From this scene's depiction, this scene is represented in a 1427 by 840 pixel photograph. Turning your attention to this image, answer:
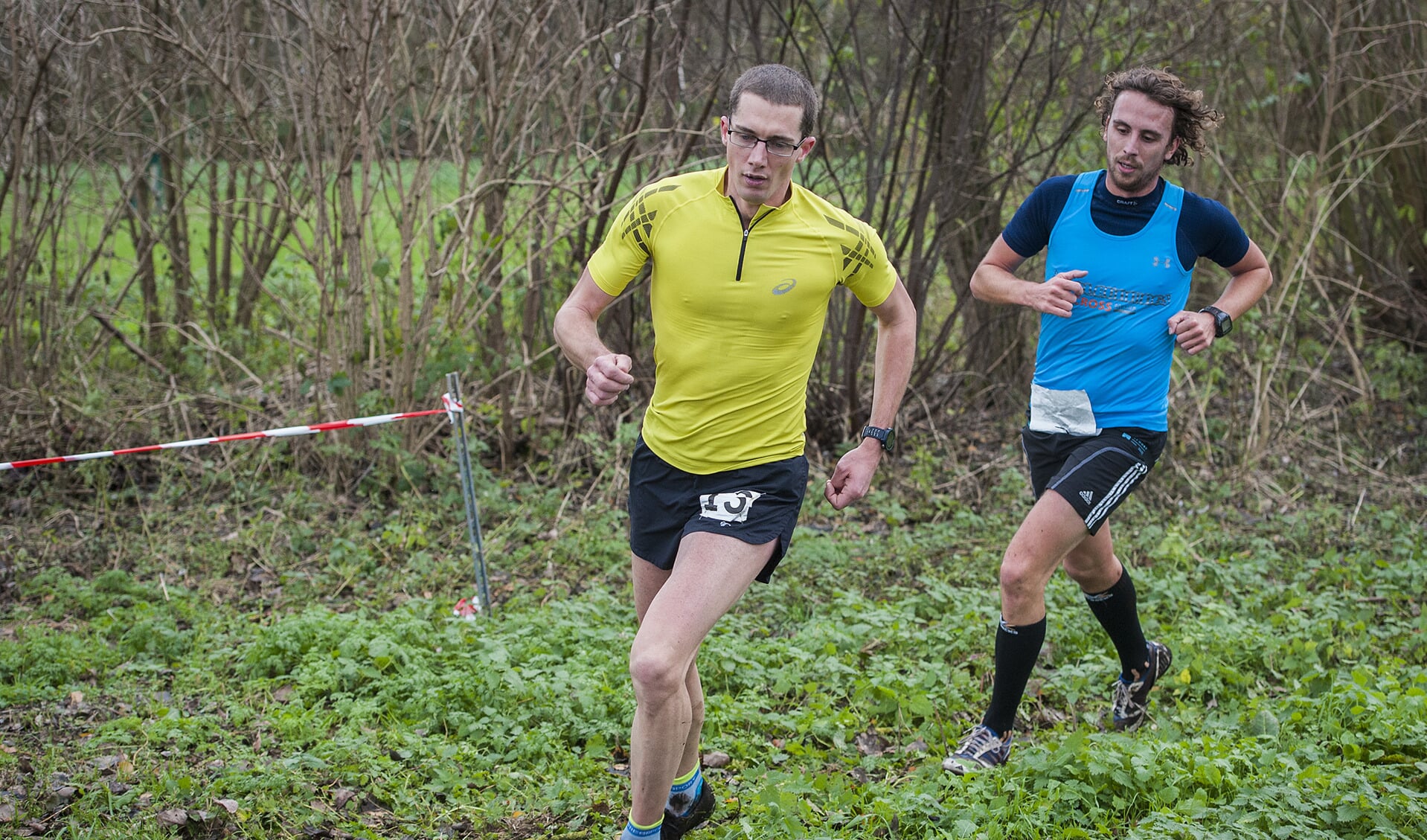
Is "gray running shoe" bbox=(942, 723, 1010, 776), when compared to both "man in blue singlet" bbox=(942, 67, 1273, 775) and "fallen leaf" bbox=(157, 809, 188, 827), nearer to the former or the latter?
"man in blue singlet" bbox=(942, 67, 1273, 775)

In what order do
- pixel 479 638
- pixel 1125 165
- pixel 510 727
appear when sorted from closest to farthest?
pixel 1125 165 < pixel 510 727 < pixel 479 638

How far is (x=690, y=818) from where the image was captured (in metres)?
3.53

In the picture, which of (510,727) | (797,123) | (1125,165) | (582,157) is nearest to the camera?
(797,123)

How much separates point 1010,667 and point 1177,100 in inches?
78.0

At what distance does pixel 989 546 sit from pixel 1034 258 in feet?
9.57

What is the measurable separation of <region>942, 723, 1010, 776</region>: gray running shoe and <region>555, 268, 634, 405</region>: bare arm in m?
1.72

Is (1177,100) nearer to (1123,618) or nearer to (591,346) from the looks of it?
(1123,618)

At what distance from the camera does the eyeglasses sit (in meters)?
3.18

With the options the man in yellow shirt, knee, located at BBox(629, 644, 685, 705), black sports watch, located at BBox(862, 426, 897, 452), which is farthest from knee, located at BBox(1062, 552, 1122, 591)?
knee, located at BBox(629, 644, 685, 705)

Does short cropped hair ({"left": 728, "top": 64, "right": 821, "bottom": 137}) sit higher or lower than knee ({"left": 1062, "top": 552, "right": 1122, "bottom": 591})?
higher

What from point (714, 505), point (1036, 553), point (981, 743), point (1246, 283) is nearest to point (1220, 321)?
point (1246, 283)

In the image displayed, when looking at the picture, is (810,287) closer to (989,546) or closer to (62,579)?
(989,546)

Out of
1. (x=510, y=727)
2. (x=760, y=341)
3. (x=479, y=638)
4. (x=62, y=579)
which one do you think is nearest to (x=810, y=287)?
(x=760, y=341)

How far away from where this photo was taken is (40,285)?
7547 millimetres
